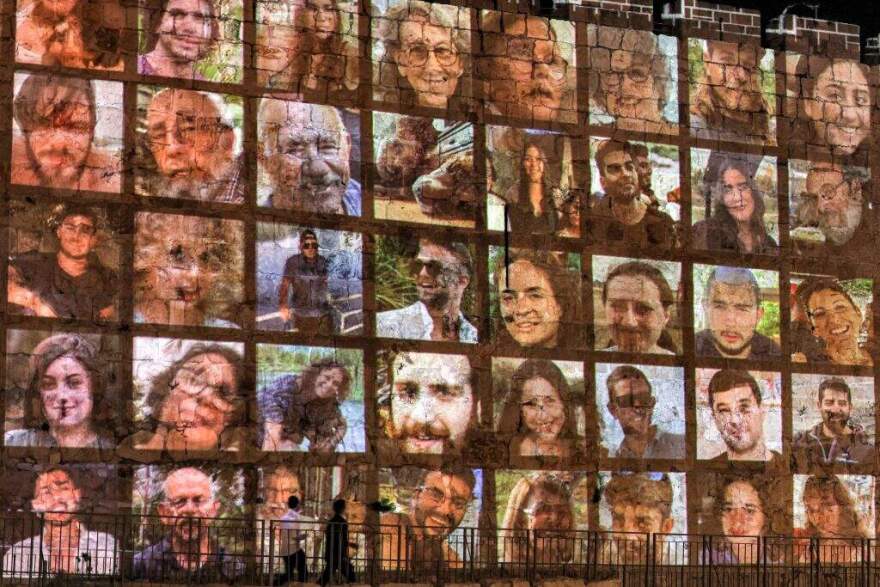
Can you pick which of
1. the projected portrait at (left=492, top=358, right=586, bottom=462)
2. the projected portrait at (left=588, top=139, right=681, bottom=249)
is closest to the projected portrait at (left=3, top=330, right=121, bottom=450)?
the projected portrait at (left=492, top=358, right=586, bottom=462)

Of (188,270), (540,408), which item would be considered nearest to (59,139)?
(188,270)

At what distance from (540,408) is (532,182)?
2.61 meters

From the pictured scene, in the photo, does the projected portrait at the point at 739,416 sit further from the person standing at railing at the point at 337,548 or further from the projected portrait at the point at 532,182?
the person standing at railing at the point at 337,548

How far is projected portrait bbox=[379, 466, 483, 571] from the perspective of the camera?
75.8 ft

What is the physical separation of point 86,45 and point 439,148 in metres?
4.23

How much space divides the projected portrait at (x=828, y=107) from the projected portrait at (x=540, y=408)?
15.0ft

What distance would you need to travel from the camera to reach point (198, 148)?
22688 mm

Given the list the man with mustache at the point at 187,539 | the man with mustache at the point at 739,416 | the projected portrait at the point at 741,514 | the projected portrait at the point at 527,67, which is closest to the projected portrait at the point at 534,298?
the projected portrait at the point at 527,67

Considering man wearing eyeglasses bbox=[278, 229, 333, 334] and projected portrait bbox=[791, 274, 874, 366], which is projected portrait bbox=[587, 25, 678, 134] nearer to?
projected portrait bbox=[791, 274, 874, 366]

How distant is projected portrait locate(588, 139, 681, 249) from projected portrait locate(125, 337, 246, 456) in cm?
494

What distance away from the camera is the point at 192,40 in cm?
2281

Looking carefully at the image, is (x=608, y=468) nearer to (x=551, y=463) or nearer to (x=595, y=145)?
(x=551, y=463)

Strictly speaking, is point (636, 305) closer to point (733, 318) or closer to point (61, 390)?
point (733, 318)

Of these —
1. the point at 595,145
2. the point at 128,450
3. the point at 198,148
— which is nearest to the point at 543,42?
the point at 595,145
